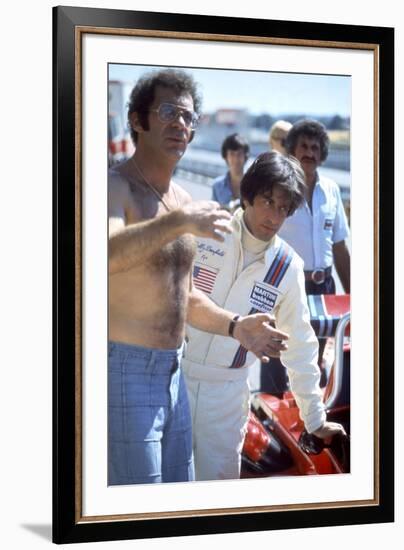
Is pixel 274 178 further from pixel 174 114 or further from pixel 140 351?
pixel 140 351

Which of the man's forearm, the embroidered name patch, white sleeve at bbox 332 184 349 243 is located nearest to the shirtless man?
the man's forearm

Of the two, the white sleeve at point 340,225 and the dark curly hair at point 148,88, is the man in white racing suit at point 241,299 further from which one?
the dark curly hair at point 148,88

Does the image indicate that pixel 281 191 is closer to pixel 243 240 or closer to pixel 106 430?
pixel 243 240

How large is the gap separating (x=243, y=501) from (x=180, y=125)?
1.53 metres

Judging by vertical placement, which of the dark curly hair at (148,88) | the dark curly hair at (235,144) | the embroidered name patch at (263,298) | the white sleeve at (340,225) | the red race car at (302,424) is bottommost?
the red race car at (302,424)

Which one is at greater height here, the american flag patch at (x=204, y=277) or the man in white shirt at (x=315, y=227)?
the man in white shirt at (x=315, y=227)

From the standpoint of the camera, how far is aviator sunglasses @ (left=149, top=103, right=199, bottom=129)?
17.5 ft

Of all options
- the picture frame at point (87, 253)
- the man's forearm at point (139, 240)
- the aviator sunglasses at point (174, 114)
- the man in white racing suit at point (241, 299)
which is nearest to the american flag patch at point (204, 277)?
the man in white racing suit at point (241, 299)

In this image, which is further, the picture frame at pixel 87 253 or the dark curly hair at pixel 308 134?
the dark curly hair at pixel 308 134

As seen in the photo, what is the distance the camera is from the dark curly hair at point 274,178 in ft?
18.1

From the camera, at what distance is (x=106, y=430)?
5328 millimetres

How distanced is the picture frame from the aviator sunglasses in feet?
0.75

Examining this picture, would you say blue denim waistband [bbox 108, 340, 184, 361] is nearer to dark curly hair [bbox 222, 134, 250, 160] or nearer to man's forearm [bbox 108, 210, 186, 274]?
man's forearm [bbox 108, 210, 186, 274]

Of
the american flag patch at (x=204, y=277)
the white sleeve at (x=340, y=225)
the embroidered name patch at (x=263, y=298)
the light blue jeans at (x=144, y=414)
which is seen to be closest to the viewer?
the light blue jeans at (x=144, y=414)
